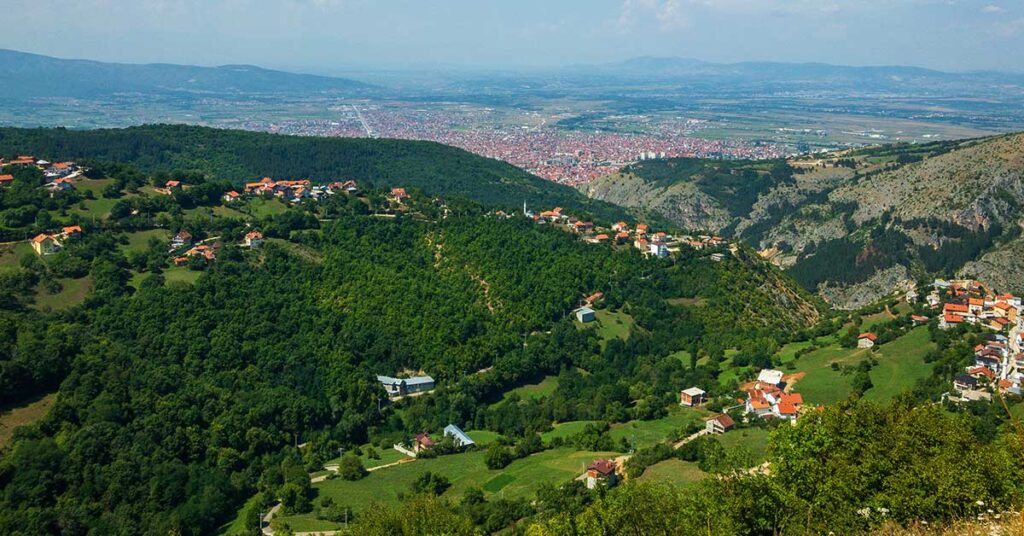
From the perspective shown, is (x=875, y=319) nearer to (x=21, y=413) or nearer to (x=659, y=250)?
(x=659, y=250)

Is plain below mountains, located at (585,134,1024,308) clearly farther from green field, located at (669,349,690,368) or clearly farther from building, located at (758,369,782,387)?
building, located at (758,369,782,387)

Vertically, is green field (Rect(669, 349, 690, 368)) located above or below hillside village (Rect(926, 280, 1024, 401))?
below

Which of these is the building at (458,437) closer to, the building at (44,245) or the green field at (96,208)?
the building at (44,245)

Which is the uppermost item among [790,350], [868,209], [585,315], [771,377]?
[868,209]

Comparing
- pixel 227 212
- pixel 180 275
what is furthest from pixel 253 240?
pixel 227 212

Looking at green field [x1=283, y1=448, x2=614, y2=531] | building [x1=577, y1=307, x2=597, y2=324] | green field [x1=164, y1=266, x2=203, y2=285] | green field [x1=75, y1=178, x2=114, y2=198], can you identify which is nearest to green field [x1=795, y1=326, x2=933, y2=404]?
green field [x1=283, y1=448, x2=614, y2=531]
